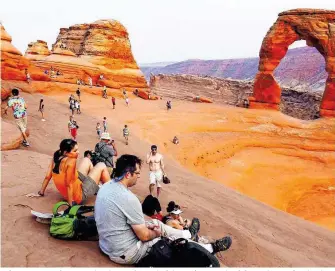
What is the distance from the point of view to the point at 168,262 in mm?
3428

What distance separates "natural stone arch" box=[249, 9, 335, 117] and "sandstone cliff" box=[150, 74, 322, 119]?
12.4m

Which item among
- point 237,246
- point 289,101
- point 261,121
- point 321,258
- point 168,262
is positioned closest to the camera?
point 168,262

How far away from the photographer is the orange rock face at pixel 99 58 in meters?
35.0

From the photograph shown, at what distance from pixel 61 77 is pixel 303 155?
23175mm

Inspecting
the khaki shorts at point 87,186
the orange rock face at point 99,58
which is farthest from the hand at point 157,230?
the orange rock face at point 99,58

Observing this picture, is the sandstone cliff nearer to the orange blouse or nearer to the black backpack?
the orange blouse

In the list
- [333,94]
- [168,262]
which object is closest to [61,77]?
[333,94]

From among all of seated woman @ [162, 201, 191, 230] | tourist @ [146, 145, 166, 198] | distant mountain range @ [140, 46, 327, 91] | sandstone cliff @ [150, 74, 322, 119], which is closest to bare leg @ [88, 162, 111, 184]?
seated woman @ [162, 201, 191, 230]

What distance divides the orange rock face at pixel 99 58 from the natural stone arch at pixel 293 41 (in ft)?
49.1

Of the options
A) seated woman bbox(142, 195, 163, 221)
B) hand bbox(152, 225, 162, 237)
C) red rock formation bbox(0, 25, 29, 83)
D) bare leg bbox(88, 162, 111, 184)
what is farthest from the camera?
red rock formation bbox(0, 25, 29, 83)

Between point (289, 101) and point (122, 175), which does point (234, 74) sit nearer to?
point (289, 101)

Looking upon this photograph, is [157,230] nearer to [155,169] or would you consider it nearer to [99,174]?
[99,174]

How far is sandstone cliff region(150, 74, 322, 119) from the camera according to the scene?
4359 cm

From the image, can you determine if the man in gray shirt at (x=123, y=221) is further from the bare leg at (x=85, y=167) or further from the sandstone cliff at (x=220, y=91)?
the sandstone cliff at (x=220, y=91)
